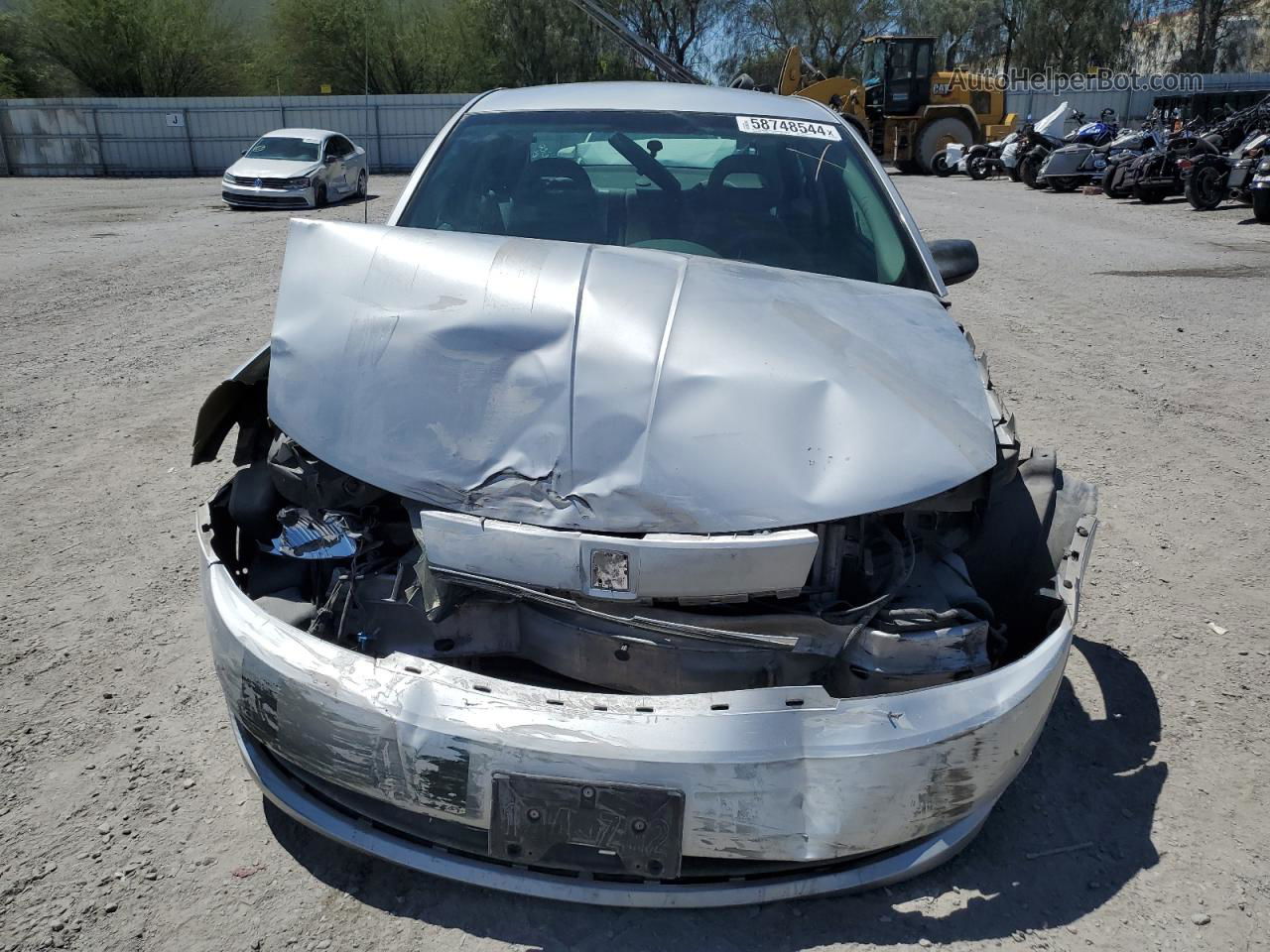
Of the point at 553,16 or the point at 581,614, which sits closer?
the point at 581,614

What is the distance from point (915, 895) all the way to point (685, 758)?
81 centimetres

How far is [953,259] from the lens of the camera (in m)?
3.64

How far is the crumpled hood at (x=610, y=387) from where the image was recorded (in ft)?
6.93

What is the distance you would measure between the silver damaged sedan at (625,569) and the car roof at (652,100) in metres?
1.33

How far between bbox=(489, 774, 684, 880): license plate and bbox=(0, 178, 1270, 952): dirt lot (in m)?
0.27

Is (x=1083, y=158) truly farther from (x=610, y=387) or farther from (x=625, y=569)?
(x=625, y=569)

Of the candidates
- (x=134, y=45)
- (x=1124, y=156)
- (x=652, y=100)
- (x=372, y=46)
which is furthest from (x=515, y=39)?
(x=652, y=100)

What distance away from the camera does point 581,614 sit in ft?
7.35

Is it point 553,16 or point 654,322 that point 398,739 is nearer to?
point 654,322

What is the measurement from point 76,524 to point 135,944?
2633 millimetres

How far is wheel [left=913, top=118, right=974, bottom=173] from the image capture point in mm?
24781

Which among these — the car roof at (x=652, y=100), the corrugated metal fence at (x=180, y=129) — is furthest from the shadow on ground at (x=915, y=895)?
the corrugated metal fence at (x=180, y=129)

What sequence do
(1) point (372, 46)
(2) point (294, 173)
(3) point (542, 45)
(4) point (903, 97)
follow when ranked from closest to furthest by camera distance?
(2) point (294, 173) → (4) point (903, 97) → (1) point (372, 46) → (3) point (542, 45)

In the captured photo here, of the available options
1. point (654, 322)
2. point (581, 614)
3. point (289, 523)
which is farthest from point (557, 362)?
point (289, 523)
